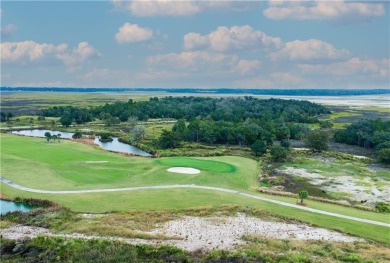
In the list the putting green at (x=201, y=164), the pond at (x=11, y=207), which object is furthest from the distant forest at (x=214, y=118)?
the pond at (x=11, y=207)

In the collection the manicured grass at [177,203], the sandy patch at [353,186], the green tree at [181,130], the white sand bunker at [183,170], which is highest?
the green tree at [181,130]

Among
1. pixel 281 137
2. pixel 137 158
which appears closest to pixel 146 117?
pixel 281 137

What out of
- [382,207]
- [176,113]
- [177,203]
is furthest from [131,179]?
[176,113]

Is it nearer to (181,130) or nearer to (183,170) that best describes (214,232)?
(183,170)

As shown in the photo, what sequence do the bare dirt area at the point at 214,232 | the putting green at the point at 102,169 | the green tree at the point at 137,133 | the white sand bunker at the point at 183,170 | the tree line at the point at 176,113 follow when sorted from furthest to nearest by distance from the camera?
the tree line at the point at 176,113 < the green tree at the point at 137,133 < the white sand bunker at the point at 183,170 < the putting green at the point at 102,169 < the bare dirt area at the point at 214,232

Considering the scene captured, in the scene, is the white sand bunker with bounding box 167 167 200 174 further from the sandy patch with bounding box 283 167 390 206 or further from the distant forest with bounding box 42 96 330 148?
the distant forest with bounding box 42 96 330 148

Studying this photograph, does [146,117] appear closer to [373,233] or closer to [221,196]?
[221,196]

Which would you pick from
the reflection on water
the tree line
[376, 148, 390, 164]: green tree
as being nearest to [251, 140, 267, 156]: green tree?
[376, 148, 390, 164]: green tree

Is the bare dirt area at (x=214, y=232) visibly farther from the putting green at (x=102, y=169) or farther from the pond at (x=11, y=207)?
the putting green at (x=102, y=169)
